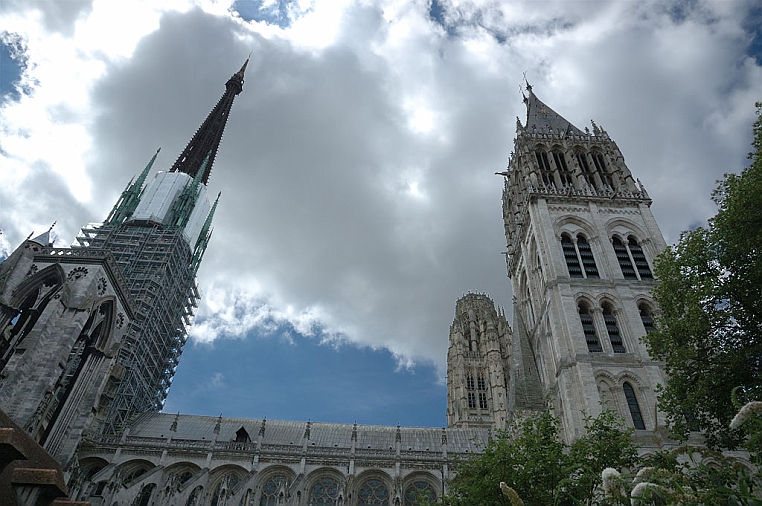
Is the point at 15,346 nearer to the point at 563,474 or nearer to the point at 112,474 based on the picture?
the point at 112,474

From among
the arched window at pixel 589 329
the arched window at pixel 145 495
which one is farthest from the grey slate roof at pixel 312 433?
the arched window at pixel 589 329

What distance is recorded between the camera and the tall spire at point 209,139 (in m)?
58.4

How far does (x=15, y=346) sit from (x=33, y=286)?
4.13 meters

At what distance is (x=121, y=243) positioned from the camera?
142ft

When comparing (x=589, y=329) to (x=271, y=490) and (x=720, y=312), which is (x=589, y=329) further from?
(x=271, y=490)

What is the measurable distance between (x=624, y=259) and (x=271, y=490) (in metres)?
30.1

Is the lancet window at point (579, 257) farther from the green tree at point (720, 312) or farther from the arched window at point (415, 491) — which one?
the arched window at point (415, 491)

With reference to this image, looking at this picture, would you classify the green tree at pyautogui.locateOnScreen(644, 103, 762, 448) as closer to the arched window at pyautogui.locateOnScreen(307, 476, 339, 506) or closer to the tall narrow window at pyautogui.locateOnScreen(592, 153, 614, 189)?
the arched window at pyautogui.locateOnScreen(307, 476, 339, 506)

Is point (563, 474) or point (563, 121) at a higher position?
point (563, 121)

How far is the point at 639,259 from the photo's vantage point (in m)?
35.4

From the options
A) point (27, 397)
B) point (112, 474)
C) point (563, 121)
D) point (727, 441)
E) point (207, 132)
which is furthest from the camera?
point (207, 132)

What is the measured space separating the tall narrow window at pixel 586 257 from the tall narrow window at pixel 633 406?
29.4 ft

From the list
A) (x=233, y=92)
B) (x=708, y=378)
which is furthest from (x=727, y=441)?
(x=233, y=92)

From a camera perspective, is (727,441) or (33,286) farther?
(33,286)
